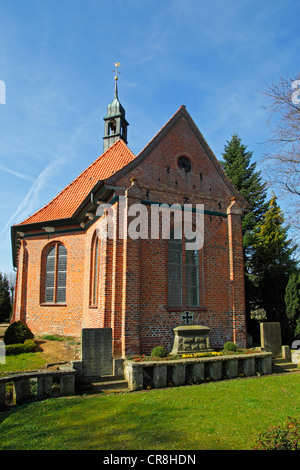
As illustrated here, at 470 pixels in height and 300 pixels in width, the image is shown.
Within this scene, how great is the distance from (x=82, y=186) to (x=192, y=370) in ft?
37.1

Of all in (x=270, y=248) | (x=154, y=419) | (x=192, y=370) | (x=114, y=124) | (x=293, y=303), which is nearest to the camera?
(x=154, y=419)

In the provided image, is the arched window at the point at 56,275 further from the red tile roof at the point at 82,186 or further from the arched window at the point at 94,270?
the arched window at the point at 94,270

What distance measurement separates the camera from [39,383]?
314 inches

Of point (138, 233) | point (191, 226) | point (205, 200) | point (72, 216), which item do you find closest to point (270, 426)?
point (138, 233)

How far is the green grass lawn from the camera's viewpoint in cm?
514

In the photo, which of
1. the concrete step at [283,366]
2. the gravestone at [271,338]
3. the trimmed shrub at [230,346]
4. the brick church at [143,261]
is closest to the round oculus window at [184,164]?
the brick church at [143,261]

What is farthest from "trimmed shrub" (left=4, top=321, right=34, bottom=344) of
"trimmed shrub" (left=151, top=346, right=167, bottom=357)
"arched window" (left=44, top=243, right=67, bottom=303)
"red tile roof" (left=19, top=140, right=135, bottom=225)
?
"trimmed shrub" (left=151, top=346, right=167, bottom=357)

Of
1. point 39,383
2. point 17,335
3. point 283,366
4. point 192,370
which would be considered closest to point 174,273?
point 192,370

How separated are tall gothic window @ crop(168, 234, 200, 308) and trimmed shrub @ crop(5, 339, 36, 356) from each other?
210 inches

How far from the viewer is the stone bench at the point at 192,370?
884cm

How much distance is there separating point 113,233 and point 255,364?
630cm

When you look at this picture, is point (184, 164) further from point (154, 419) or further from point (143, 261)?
point (154, 419)

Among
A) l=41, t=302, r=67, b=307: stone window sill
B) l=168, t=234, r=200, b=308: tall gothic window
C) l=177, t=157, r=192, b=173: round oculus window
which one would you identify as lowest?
l=41, t=302, r=67, b=307: stone window sill

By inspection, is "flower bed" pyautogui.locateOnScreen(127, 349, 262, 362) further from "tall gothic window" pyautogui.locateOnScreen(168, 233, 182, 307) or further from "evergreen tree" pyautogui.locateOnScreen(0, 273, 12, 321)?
"evergreen tree" pyautogui.locateOnScreen(0, 273, 12, 321)
